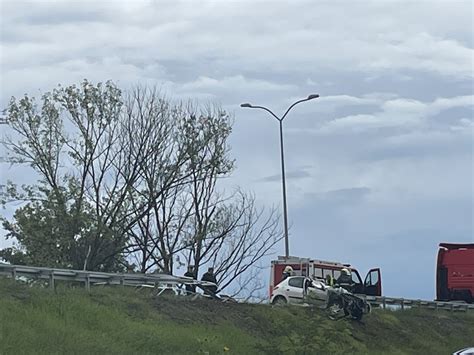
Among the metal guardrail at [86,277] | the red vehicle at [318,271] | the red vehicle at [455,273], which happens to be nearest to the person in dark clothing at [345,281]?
the red vehicle at [318,271]

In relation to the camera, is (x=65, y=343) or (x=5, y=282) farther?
(x=5, y=282)

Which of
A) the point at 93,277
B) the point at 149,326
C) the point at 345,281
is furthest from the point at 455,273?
the point at 149,326

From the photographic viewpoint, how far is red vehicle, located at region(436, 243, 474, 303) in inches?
1693

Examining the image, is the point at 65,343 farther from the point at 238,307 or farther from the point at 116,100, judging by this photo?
the point at 116,100

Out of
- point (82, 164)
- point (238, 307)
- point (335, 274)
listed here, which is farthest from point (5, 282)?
point (82, 164)

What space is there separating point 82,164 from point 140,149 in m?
2.83

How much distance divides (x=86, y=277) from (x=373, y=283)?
17974 mm

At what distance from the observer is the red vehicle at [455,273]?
4300cm

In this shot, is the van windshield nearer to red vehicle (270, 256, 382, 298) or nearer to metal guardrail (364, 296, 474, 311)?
red vehicle (270, 256, 382, 298)

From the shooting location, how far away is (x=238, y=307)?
965 inches

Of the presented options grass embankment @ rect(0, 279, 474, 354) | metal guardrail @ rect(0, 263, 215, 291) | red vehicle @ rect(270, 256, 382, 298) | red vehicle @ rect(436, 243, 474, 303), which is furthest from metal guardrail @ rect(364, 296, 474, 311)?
metal guardrail @ rect(0, 263, 215, 291)

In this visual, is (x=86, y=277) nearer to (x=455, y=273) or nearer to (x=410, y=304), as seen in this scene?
(x=410, y=304)

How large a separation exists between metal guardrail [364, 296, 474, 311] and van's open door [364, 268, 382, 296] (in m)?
1.50

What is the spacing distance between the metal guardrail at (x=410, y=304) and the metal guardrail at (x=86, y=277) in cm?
872
